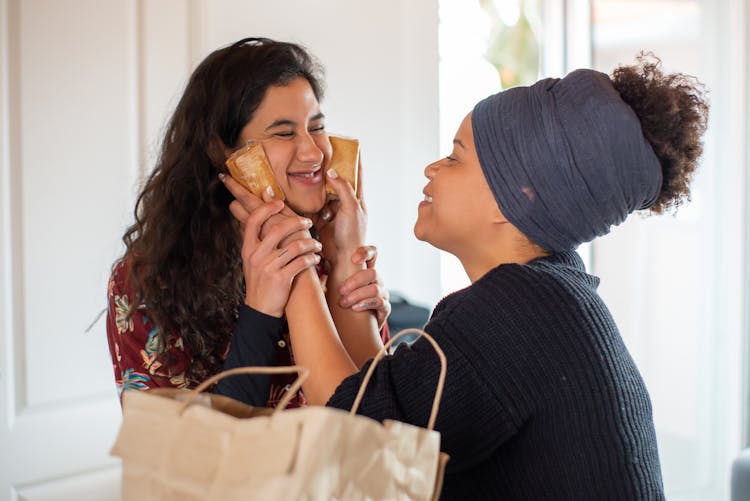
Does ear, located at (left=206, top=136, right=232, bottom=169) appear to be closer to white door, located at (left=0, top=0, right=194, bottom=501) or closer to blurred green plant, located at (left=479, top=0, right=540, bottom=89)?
white door, located at (left=0, top=0, right=194, bottom=501)

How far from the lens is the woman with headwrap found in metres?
1.11

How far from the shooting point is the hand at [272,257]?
1370 mm

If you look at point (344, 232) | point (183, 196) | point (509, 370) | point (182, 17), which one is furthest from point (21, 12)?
point (509, 370)

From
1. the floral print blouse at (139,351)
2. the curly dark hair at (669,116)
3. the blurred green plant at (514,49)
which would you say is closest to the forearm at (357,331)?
the floral print blouse at (139,351)

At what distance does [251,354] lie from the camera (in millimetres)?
1335

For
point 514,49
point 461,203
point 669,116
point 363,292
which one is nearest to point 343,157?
point 363,292

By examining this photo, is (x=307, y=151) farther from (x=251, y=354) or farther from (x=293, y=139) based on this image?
(x=251, y=354)

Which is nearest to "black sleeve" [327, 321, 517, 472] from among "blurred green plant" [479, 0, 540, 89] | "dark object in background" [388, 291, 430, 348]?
"dark object in background" [388, 291, 430, 348]

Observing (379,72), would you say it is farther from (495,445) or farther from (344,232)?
(495,445)

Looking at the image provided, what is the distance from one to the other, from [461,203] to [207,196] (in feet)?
1.78

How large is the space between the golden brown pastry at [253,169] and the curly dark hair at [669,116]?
2.02ft

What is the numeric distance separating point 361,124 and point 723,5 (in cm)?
195

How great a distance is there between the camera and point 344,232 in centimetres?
166

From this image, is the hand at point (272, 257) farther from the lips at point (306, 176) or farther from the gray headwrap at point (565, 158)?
the gray headwrap at point (565, 158)
